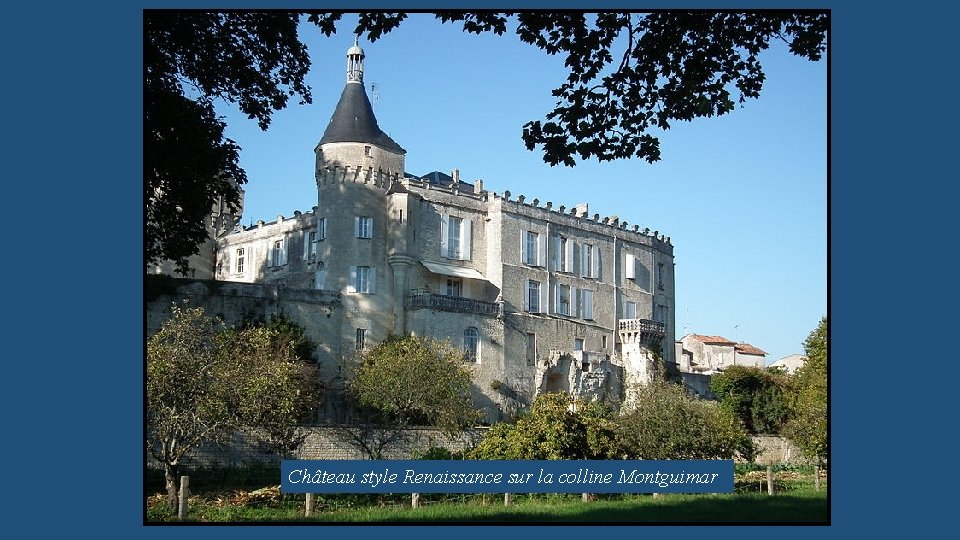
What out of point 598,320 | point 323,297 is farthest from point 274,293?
point 598,320

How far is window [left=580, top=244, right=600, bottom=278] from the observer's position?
3228cm

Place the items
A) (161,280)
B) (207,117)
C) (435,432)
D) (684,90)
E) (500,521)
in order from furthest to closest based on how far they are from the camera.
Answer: (161,280) → (435,432) → (207,117) → (500,521) → (684,90)

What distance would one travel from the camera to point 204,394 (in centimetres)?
1695

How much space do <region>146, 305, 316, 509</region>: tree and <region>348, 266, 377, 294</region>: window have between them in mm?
7984

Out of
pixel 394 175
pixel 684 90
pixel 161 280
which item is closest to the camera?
pixel 684 90

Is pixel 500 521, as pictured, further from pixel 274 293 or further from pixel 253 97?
pixel 274 293

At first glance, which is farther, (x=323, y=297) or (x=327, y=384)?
(x=323, y=297)

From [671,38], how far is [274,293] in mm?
16658

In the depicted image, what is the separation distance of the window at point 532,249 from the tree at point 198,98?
1560 centimetres

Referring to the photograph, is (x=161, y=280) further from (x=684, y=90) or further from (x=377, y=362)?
(x=684, y=90)

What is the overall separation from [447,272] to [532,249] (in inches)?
111

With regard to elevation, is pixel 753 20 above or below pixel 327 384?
above

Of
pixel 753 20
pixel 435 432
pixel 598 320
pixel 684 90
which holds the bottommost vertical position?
pixel 435 432

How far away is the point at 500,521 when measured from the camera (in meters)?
12.2
